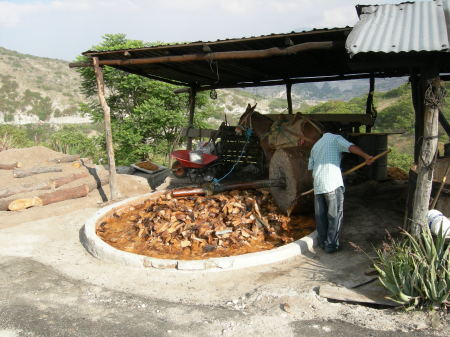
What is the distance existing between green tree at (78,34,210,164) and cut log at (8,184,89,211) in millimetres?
9431

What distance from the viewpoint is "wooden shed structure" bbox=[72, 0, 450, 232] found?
4.24 metres

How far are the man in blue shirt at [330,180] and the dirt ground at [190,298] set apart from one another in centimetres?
38

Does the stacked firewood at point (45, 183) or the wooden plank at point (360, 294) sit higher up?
the stacked firewood at point (45, 183)

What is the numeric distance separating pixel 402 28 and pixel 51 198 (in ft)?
27.8

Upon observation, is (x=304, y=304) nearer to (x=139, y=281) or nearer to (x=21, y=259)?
(x=139, y=281)

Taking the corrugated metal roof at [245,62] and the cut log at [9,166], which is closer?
Answer: the corrugated metal roof at [245,62]

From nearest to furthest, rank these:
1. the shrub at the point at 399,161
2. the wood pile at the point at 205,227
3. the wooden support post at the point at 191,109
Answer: the wood pile at the point at 205,227 < the wooden support post at the point at 191,109 < the shrub at the point at 399,161

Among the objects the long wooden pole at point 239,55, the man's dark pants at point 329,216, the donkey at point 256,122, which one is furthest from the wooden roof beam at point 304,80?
the man's dark pants at point 329,216

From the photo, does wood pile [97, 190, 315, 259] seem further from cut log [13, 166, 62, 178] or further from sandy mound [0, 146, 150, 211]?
cut log [13, 166, 62, 178]

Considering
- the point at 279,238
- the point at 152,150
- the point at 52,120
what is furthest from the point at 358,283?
the point at 52,120

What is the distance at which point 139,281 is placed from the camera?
5.01 metres

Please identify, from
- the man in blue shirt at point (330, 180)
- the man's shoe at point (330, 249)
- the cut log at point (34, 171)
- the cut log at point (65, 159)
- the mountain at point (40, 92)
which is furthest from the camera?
the mountain at point (40, 92)

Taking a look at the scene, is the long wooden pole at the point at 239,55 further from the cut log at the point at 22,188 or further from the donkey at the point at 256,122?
the cut log at the point at 22,188

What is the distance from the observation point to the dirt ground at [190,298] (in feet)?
12.4
